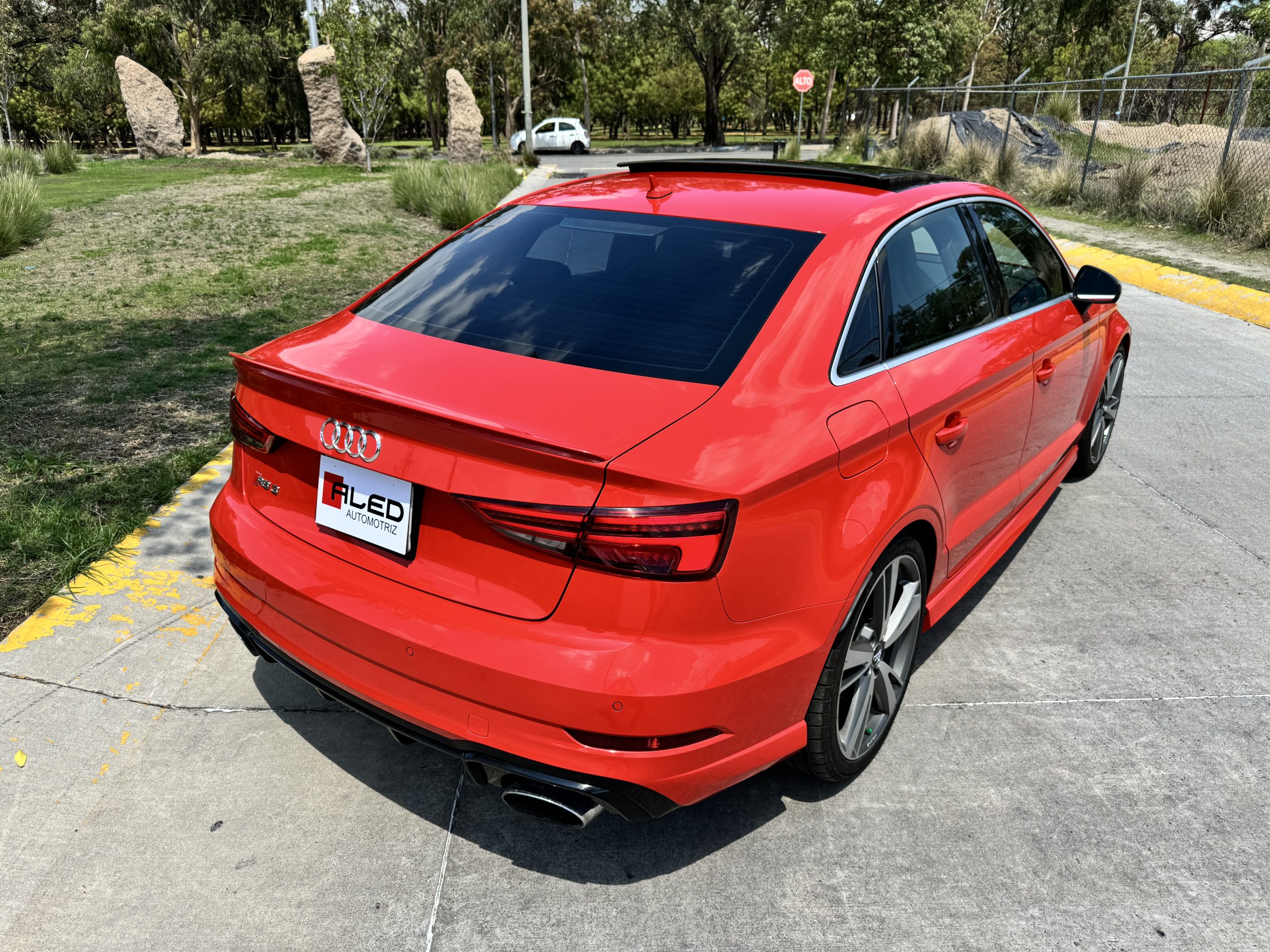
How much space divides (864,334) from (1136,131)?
1855 cm

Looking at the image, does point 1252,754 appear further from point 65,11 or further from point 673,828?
point 65,11

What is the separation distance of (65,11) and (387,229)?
167ft

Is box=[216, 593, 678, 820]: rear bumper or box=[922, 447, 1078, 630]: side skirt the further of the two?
box=[922, 447, 1078, 630]: side skirt

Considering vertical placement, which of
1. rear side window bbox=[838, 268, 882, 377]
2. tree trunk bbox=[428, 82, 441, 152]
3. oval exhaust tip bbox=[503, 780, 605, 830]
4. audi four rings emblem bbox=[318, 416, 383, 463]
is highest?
rear side window bbox=[838, 268, 882, 377]

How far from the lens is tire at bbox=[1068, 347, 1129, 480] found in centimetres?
517

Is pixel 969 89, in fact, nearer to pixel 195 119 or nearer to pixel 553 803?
pixel 553 803

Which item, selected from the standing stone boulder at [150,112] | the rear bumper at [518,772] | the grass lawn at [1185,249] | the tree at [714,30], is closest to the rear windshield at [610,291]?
the rear bumper at [518,772]

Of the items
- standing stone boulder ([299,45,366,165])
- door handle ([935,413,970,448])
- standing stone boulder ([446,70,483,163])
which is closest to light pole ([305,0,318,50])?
standing stone boulder ([299,45,366,165])

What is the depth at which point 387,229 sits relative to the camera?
1380 centimetres

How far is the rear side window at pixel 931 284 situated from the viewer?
292 cm

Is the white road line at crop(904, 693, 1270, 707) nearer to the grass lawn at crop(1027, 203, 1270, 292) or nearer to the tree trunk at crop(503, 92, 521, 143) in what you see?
the grass lawn at crop(1027, 203, 1270, 292)

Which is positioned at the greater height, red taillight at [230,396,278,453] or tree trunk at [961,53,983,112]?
tree trunk at [961,53,983,112]

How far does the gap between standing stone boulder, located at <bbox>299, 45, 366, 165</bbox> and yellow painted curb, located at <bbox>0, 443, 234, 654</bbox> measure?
2604cm

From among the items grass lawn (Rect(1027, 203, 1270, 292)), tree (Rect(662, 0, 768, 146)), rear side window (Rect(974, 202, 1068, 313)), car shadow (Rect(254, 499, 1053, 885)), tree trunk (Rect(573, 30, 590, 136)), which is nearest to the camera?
car shadow (Rect(254, 499, 1053, 885))
